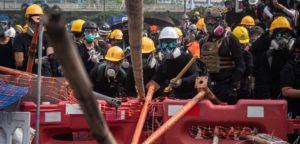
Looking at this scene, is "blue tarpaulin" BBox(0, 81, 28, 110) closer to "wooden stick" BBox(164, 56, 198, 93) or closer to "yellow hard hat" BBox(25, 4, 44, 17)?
"wooden stick" BBox(164, 56, 198, 93)

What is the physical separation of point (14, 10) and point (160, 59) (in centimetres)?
5253

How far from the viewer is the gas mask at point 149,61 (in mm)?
7571

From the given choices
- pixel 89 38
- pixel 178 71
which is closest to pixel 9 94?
pixel 178 71

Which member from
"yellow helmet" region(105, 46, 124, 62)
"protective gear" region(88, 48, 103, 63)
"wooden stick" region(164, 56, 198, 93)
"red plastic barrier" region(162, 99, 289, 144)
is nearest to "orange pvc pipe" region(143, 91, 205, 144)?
"red plastic barrier" region(162, 99, 289, 144)

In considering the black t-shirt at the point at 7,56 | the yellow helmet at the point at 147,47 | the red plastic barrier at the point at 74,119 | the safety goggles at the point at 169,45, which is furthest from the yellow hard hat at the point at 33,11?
the red plastic barrier at the point at 74,119

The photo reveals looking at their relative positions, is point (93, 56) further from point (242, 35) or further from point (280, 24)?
point (280, 24)

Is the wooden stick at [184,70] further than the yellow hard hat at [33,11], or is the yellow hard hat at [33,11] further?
the yellow hard hat at [33,11]

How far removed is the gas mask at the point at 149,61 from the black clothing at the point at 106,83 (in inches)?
15.3

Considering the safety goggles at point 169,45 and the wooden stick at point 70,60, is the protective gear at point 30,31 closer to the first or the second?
the safety goggles at point 169,45

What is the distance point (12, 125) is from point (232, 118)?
2.08 meters

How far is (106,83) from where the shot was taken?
7.64m

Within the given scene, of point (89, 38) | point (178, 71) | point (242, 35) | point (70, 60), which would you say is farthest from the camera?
point (242, 35)

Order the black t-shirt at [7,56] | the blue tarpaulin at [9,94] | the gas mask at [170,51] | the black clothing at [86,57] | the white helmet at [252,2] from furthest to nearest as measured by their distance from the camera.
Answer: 1. the white helmet at [252,2]
2. the black clothing at [86,57]
3. the black t-shirt at [7,56]
4. the gas mask at [170,51]
5. the blue tarpaulin at [9,94]

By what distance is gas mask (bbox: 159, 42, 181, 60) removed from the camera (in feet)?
23.1
